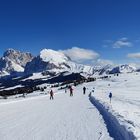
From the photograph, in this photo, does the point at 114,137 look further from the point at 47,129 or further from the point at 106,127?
the point at 47,129

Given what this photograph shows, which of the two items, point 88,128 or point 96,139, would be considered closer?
point 96,139

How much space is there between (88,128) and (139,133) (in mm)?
4724

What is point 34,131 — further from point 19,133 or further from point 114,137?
point 114,137

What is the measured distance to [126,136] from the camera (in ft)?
39.0

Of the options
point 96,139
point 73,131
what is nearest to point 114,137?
point 96,139

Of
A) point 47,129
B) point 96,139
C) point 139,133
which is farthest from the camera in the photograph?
point 47,129

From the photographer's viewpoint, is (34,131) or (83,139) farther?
(34,131)

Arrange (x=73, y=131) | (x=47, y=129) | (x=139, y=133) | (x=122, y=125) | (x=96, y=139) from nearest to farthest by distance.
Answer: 1. (x=139, y=133)
2. (x=96, y=139)
3. (x=122, y=125)
4. (x=73, y=131)
5. (x=47, y=129)

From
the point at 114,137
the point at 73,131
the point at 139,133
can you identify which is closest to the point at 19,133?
the point at 73,131

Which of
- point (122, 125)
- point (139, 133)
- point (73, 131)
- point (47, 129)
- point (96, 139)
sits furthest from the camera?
point (47, 129)

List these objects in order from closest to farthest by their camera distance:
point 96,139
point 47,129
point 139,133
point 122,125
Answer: point 139,133, point 96,139, point 122,125, point 47,129

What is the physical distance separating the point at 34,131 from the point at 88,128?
95.7 inches

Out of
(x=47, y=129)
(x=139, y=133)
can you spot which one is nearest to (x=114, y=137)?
(x=139, y=133)

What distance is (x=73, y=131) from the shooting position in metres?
15.0
